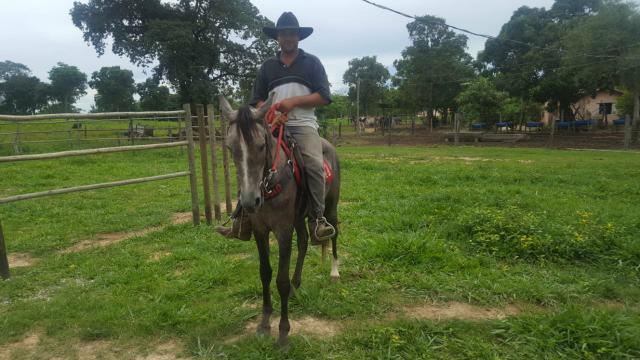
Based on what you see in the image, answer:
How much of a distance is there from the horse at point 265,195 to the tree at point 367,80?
55.7 metres

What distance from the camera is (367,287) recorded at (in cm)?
438

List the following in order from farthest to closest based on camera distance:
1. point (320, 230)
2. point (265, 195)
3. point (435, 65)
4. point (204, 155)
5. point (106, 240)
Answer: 1. point (435, 65)
2. point (204, 155)
3. point (106, 240)
4. point (320, 230)
5. point (265, 195)

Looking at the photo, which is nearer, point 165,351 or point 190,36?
point 165,351

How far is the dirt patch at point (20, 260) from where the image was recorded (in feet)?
17.7

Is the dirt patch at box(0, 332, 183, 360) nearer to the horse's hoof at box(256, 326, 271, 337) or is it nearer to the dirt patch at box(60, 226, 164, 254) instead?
the horse's hoof at box(256, 326, 271, 337)

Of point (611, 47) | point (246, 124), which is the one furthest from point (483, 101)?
point (246, 124)

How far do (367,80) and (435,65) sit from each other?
69.3 feet

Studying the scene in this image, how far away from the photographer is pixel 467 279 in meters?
4.48

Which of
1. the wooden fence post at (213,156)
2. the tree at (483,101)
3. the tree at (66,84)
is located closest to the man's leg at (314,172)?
the wooden fence post at (213,156)

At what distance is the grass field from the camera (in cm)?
334

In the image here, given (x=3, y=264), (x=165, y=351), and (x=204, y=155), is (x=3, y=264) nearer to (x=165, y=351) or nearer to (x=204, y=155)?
(x=165, y=351)

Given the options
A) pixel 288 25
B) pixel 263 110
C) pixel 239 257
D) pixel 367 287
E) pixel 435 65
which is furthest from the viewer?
pixel 435 65

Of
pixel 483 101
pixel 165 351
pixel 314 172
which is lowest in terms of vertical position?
pixel 165 351

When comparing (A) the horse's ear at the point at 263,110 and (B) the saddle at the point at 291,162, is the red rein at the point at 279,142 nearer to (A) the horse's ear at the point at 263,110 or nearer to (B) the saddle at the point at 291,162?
(B) the saddle at the point at 291,162
